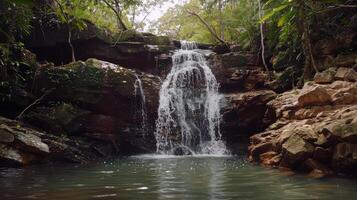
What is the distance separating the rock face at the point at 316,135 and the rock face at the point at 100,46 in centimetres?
854

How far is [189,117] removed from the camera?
50.1 ft

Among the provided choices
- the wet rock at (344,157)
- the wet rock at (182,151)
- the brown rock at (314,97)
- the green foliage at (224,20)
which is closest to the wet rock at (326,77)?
the brown rock at (314,97)

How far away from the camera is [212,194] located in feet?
17.7

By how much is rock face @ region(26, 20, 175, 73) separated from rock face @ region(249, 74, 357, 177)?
28.0ft

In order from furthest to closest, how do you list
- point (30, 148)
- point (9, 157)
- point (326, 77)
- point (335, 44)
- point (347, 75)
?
1. point (335, 44)
2. point (326, 77)
3. point (347, 75)
4. point (30, 148)
5. point (9, 157)

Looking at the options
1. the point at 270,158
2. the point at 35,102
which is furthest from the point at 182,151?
the point at 35,102

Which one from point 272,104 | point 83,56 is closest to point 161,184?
point 272,104

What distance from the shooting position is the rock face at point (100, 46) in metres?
16.6

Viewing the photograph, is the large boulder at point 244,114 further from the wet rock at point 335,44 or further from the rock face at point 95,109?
the rock face at point 95,109

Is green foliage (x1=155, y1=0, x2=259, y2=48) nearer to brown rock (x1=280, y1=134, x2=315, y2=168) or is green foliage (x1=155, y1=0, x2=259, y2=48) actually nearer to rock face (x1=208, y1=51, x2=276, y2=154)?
rock face (x1=208, y1=51, x2=276, y2=154)

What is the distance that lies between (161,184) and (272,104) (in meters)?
7.40

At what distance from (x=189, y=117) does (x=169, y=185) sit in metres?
8.99

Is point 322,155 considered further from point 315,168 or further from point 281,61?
point 281,61

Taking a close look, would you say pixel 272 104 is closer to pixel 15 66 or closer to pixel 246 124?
pixel 246 124
